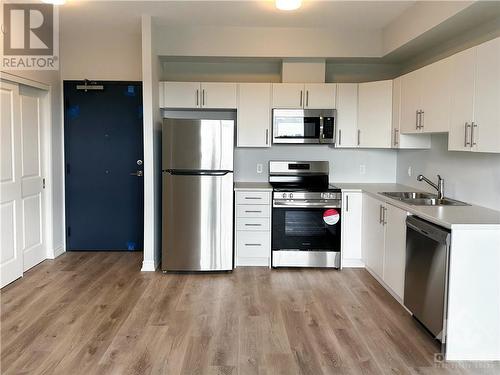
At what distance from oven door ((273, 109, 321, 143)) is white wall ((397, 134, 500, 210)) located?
1.13 m

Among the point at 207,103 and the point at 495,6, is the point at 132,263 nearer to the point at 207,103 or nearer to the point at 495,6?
the point at 207,103

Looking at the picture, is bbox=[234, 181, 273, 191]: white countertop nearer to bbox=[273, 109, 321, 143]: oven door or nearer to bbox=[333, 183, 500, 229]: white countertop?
bbox=[273, 109, 321, 143]: oven door

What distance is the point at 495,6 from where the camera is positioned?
294cm

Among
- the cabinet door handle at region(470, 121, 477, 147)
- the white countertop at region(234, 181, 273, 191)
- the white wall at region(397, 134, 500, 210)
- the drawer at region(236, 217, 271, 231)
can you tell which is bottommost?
the drawer at region(236, 217, 271, 231)

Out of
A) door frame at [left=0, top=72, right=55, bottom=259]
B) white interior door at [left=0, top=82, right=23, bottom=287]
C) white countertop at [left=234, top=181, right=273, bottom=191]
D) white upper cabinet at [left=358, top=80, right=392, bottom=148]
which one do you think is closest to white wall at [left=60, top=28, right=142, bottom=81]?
door frame at [left=0, top=72, right=55, bottom=259]

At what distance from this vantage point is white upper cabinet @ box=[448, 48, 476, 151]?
9.56 feet

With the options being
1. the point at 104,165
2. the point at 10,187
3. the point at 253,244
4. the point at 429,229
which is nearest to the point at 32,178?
the point at 10,187

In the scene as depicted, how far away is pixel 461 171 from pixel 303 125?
1.70 metres

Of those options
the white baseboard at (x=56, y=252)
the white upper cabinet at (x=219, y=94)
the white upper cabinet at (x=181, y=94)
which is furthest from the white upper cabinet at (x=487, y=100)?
the white baseboard at (x=56, y=252)

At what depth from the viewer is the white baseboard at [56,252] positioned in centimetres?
485

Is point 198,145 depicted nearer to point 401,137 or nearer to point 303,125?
point 303,125

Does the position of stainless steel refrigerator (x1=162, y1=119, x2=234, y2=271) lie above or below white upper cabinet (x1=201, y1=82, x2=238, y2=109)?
below

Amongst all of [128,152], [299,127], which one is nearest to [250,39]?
[299,127]

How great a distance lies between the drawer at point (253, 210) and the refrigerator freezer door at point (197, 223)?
0.68 ft
